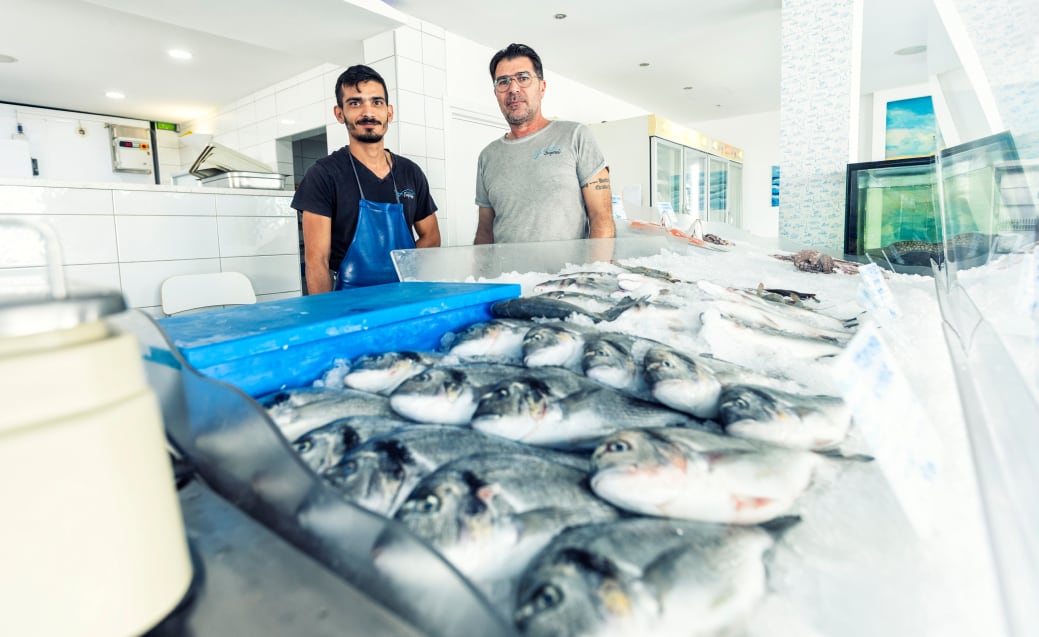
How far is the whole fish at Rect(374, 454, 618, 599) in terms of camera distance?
0.48m

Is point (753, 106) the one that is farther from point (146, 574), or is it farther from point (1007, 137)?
point (146, 574)

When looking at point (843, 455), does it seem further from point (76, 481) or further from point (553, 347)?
point (76, 481)

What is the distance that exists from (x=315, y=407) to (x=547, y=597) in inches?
18.8

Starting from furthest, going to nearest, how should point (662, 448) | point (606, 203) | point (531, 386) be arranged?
point (606, 203) → point (531, 386) → point (662, 448)

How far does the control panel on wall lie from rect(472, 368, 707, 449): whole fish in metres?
9.31

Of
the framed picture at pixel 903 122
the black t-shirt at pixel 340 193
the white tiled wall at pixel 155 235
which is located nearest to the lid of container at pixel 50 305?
the black t-shirt at pixel 340 193

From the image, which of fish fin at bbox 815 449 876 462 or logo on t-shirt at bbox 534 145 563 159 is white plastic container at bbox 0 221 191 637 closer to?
fish fin at bbox 815 449 876 462

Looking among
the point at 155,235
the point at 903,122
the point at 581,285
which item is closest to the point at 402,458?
the point at 581,285

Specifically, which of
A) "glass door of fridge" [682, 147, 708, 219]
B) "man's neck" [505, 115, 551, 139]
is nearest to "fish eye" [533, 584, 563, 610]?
"man's neck" [505, 115, 551, 139]

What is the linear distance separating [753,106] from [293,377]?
10983 millimetres

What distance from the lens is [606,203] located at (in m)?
2.62

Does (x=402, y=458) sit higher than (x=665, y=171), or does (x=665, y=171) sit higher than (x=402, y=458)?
(x=665, y=171)

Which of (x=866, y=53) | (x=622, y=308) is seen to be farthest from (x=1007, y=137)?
(x=866, y=53)

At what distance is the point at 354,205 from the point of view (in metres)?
2.60
